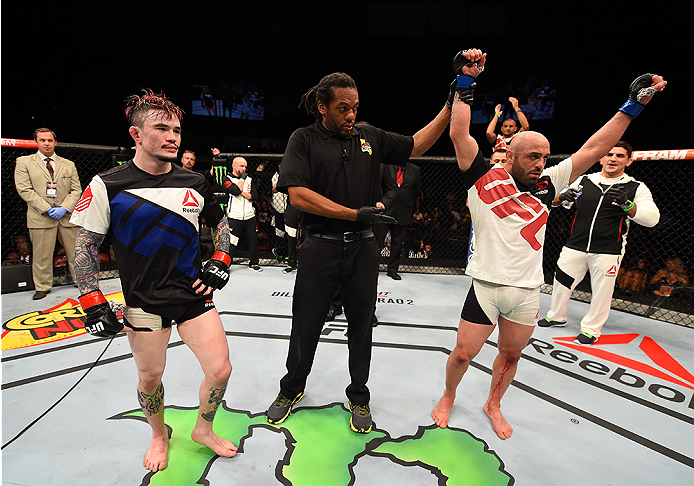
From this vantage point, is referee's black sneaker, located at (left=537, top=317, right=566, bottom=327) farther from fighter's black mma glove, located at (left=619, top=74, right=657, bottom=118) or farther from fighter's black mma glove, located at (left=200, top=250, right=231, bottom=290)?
fighter's black mma glove, located at (left=200, top=250, right=231, bottom=290)

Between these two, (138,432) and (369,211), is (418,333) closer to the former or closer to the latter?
(369,211)

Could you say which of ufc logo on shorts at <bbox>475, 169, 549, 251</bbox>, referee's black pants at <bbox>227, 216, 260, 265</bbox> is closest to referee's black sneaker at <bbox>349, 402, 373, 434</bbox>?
ufc logo on shorts at <bbox>475, 169, 549, 251</bbox>

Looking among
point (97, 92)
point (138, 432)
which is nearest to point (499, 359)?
point (138, 432)

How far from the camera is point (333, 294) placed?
191 cm

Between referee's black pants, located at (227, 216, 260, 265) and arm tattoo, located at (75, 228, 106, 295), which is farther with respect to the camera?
referee's black pants, located at (227, 216, 260, 265)

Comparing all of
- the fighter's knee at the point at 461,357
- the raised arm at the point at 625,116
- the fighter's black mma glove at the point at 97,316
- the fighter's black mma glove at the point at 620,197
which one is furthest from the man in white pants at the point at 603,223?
the fighter's black mma glove at the point at 97,316

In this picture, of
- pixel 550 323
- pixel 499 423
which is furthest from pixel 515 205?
pixel 550 323

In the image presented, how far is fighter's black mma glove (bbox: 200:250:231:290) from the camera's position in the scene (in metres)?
1.62

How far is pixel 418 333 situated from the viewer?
3.28m

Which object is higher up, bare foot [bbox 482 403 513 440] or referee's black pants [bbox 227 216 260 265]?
referee's black pants [bbox 227 216 260 265]

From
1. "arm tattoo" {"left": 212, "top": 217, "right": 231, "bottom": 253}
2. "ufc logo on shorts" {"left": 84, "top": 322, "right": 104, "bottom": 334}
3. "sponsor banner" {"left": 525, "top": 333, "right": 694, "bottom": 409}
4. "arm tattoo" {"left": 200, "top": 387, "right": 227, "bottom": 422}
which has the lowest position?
"sponsor banner" {"left": 525, "top": 333, "right": 694, "bottom": 409}

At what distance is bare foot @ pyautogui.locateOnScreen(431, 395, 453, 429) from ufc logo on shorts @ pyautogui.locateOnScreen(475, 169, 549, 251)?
104 cm

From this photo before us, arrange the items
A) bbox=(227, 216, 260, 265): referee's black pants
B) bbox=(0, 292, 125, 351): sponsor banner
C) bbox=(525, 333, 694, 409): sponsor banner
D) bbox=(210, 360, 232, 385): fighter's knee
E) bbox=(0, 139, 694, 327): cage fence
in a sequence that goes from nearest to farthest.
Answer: bbox=(210, 360, 232, 385): fighter's knee < bbox=(525, 333, 694, 409): sponsor banner < bbox=(0, 292, 125, 351): sponsor banner < bbox=(0, 139, 694, 327): cage fence < bbox=(227, 216, 260, 265): referee's black pants

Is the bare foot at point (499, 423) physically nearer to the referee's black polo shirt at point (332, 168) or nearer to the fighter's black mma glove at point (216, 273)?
the referee's black polo shirt at point (332, 168)
